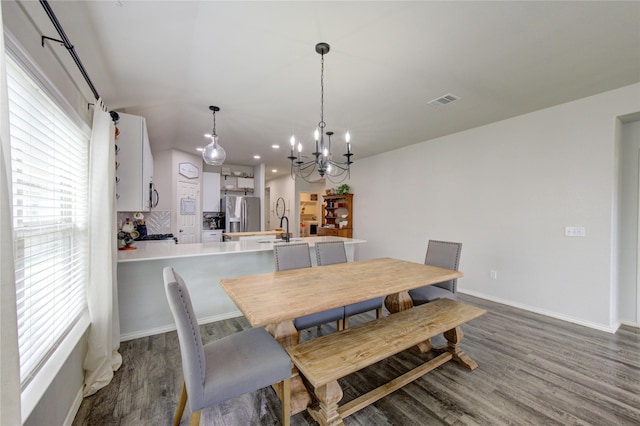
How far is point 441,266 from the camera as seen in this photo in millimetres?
2943

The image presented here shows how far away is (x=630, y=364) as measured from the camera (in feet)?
7.38

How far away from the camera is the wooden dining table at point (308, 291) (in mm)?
1602

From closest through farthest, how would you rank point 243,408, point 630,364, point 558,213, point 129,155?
point 243,408 → point 630,364 → point 129,155 → point 558,213

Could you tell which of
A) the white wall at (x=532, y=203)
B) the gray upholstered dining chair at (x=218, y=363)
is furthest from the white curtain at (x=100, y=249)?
the white wall at (x=532, y=203)

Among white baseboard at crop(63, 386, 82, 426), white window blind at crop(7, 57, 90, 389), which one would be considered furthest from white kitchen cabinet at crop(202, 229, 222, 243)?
white baseboard at crop(63, 386, 82, 426)

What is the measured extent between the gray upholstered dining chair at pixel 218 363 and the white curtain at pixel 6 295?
48cm

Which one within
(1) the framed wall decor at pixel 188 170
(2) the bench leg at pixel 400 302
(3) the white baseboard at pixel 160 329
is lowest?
(3) the white baseboard at pixel 160 329

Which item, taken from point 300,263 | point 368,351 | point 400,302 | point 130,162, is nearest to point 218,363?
point 368,351

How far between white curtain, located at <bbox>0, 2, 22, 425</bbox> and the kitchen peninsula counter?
1817mm

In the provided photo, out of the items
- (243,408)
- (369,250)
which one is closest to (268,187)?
(369,250)

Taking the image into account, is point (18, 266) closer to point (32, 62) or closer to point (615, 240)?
point (32, 62)

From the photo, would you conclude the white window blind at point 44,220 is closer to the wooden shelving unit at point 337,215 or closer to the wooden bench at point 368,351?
the wooden bench at point 368,351

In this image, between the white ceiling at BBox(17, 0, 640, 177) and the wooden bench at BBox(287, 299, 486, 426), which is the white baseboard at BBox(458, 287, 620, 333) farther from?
the white ceiling at BBox(17, 0, 640, 177)

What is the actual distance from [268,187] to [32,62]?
9.14 metres
